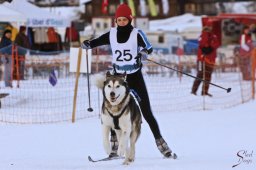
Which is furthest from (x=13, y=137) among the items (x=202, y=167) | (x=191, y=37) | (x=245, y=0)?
(x=245, y=0)

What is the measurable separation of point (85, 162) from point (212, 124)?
371 cm

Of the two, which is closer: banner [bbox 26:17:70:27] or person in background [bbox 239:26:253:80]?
→ person in background [bbox 239:26:253:80]

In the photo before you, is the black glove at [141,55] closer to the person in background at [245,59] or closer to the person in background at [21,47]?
the person in background at [21,47]

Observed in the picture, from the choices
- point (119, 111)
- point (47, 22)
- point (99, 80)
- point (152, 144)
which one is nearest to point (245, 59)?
point (47, 22)

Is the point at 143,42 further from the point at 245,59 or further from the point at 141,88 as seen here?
the point at 245,59

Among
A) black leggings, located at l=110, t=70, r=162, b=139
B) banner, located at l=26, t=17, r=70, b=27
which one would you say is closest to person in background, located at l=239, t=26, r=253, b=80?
banner, located at l=26, t=17, r=70, b=27

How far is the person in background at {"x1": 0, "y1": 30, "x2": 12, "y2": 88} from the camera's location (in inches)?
559

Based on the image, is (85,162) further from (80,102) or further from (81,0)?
(81,0)

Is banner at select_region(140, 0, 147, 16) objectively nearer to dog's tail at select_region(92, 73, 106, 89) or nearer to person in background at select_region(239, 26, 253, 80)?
person in background at select_region(239, 26, 253, 80)

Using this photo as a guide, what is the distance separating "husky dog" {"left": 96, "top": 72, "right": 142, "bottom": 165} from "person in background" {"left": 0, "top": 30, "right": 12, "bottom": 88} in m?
8.38

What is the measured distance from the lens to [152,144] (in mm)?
7445

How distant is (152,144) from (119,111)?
189cm

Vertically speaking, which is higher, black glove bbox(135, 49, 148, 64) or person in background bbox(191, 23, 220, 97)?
black glove bbox(135, 49, 148, 64)

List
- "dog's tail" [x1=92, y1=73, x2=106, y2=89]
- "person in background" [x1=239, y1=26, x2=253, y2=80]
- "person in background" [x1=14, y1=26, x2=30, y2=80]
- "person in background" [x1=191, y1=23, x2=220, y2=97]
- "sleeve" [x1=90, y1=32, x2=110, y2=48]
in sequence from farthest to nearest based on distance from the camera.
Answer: "person in background" [x1=239, y1=26, x2=253, y2=80] → "person in background" [x1=14, y1=26, x2=30, y2=80] → "person in background" [x1=191, y1=23, x2=220, y2=97] → "sleeve" [x1=90, y1=32, x2=110, y2=48] → "dog's tail" [x1=92, y1=73, x2=106, y2=89]
